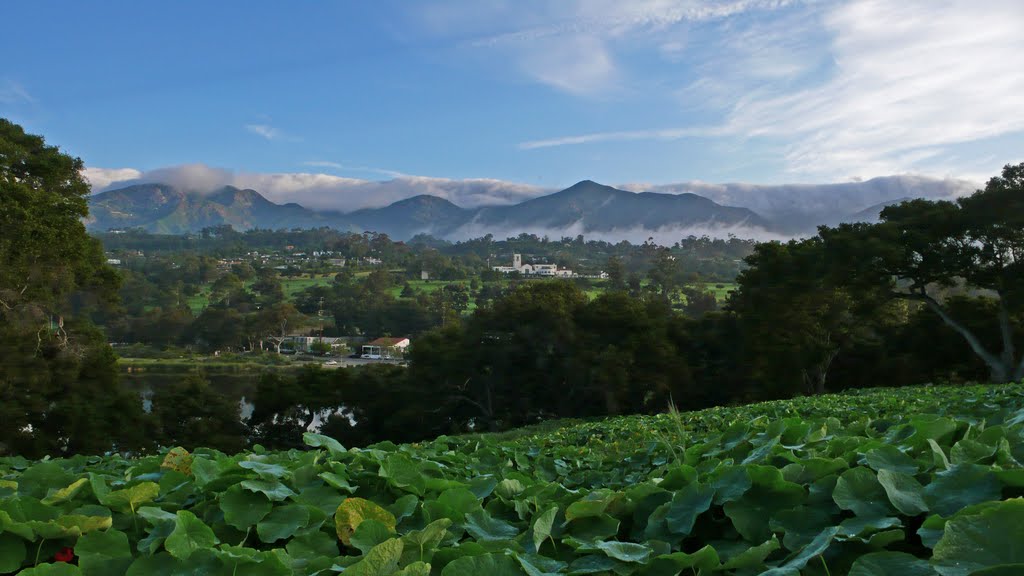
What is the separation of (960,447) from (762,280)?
57.9 ft

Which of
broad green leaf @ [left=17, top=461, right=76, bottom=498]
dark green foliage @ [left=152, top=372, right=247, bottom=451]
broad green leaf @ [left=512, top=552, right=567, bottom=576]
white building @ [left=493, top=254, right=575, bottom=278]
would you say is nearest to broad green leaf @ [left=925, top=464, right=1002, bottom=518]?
broad green leaf @ [left=512, top=552, right=567, bottom=576]

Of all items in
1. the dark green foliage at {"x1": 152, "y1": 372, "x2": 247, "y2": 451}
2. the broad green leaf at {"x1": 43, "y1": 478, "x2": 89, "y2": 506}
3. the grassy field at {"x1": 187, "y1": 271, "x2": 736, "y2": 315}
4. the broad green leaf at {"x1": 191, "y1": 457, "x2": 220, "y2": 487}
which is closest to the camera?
the broad green leaf at {"x1": 43, "y1": 478, "x2": 89, "y2": 506}

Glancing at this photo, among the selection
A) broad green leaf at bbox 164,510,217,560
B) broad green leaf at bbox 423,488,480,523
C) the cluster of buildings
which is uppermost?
broad green leaf at bbox 164,510,217,560

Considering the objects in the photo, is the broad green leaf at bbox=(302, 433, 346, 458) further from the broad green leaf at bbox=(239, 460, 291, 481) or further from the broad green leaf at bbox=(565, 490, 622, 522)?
the broad green leaf at bbox=(565, 490, 622, 522)

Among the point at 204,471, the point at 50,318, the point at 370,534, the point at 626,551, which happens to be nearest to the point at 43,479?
the point at 204,471

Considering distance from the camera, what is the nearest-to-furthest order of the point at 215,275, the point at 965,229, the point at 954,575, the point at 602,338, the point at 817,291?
the point at 954,575 → the point at 965,229 → the point at 817,291 → the point at 602,338 → the point at 215,275

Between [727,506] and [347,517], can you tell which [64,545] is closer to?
[347,517]

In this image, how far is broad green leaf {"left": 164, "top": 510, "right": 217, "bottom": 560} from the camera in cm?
117

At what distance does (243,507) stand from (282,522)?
0.38ft

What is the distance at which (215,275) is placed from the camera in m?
74.2

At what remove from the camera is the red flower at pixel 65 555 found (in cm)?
133

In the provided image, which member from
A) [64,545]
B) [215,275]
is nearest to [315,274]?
[215,275]

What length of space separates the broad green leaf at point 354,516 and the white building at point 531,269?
73.6 meters

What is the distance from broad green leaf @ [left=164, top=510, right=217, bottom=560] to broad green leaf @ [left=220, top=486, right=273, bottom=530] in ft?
0.48
